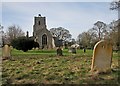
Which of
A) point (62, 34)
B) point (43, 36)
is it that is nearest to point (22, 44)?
point (43, 36)

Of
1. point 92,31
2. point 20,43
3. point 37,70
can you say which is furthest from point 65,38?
point 37,70

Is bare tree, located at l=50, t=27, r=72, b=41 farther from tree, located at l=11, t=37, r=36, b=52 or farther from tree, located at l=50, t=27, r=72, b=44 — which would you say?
tree, located at l=11, t=37, r=36, b=52

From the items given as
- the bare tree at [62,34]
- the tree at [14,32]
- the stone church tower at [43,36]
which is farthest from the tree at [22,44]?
the bare tree at [62,34]

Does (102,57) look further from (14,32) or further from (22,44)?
(14,32)

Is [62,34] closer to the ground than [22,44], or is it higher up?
higher up

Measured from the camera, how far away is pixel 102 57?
10156 mm

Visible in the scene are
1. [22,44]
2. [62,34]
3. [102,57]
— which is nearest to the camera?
[102,57]

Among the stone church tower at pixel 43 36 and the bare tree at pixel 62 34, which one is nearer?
the stone church tower at pixel 43 36

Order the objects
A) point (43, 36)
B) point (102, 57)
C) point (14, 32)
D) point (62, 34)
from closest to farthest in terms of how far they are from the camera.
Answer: point (102, 57) → point (14, 32) → point (43, 36) → point (62, 34)

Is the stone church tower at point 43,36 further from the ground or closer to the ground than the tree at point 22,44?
further from the ground

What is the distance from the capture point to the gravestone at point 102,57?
998 centimetres

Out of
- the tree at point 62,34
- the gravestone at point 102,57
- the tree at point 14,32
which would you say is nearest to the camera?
the gravestone at point 102,57

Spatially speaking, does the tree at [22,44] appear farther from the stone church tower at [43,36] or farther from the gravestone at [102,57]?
the stone church tower at [43,36]

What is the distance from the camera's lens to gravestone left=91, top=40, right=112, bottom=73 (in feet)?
32.7
